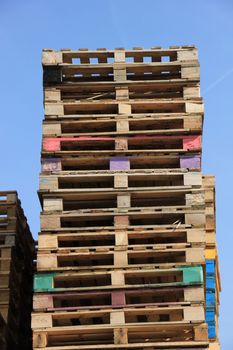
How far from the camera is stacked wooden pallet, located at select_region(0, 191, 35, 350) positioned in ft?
49.3

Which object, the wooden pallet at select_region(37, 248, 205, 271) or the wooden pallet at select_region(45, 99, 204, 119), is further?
the wooden pallet at select_region(45, 99, 204, 119)

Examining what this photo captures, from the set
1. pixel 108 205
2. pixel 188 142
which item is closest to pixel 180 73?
pixel 188 142

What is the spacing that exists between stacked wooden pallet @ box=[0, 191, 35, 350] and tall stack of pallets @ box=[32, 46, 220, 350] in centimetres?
94

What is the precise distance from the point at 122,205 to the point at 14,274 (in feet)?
7.70

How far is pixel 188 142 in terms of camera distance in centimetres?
1561

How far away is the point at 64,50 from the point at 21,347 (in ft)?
17.9

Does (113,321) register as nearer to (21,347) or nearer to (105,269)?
(105,269)

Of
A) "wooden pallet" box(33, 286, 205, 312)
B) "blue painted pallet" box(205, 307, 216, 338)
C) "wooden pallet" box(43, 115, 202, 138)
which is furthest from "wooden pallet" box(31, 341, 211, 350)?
"wooden pallet" box(43, 115, 202, 138)

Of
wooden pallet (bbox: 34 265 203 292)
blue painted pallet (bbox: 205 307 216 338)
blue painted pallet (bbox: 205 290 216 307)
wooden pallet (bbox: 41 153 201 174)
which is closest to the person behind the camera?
wooden pallet (bbox: 34 265 203 292)

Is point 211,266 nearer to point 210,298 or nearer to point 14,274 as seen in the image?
point 210,298

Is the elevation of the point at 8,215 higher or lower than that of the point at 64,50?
lower

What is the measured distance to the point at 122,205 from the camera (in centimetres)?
1495

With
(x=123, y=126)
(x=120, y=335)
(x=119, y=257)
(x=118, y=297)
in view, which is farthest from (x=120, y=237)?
(x=123, y=126)

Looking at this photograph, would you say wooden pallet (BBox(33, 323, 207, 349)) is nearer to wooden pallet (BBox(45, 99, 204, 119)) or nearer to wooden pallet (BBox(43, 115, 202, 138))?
wooden pallet (BBox(43, 115, 202, 138))
